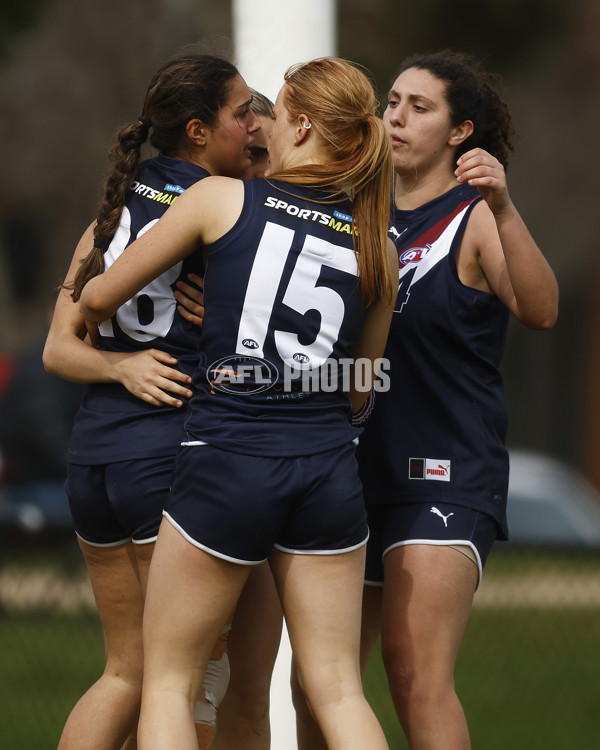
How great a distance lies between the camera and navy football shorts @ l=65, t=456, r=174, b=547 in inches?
114

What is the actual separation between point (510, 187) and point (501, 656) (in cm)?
1014

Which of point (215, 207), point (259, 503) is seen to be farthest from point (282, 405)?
point (215, 207)

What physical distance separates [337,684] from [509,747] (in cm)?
282

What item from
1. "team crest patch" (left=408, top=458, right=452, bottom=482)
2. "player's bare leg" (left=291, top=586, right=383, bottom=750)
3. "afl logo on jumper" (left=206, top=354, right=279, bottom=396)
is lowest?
"player's bare leg" (left=291, top=586, right=383, bottom=750)

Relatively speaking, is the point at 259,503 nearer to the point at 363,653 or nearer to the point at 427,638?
the point at 427,638

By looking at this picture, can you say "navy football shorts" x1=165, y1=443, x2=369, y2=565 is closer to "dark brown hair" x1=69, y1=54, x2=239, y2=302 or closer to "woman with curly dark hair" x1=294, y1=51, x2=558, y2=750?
"woman with curly dark hair" x1=294, y1=51, x2=558, y2=750

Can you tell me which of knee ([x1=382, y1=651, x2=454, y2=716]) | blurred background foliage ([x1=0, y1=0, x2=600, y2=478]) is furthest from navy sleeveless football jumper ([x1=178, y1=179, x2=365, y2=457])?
blurred background foliage ([x1=0, y1=0, x2=600, y2=478])

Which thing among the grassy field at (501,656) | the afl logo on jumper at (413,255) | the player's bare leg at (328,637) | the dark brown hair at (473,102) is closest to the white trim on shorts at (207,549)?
the player's bare leg at (328,637)

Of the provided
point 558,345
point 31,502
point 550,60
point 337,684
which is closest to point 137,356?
point 337,684

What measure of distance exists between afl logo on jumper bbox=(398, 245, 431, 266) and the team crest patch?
579 mm

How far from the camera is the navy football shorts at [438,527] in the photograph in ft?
10.6

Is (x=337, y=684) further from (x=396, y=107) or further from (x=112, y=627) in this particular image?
(x=396, y=107)

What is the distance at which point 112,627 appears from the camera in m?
3.15

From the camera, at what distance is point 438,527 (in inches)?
127
